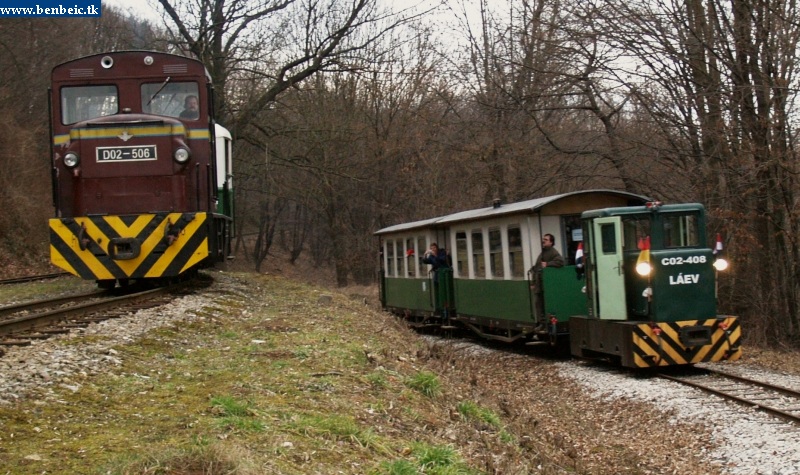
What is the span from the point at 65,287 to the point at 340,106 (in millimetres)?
20574

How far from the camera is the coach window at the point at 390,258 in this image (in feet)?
80.0

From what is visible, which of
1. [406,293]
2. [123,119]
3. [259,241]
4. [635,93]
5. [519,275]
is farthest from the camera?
[259,241]

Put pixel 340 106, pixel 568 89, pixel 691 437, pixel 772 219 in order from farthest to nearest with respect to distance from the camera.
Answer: pixel 340 106 → pixel 568 89 → pixel 772 219 → pixel 691 437

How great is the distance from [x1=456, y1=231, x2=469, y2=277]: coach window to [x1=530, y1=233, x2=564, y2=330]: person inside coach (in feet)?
11.9

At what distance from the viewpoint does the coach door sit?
41.2 ft

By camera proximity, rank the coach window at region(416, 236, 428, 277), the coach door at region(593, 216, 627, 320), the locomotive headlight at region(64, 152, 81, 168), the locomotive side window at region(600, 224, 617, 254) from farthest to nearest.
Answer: the coach window at region(416, 236, 428, 277)
the locomotive headlight at region(64, 152, 81, 168)
the locomotive side window at region(600, 224, 617, 254)
the coach door at region(593, 216, 627, 320)

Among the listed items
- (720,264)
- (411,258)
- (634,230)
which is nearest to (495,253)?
(634,230)

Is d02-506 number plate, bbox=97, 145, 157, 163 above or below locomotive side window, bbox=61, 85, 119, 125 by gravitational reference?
below

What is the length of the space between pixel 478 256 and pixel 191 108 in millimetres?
6222

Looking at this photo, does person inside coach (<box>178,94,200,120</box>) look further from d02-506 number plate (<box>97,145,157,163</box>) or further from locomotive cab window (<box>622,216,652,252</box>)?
locomotive cab window (<box>622,216,652,252</box>)

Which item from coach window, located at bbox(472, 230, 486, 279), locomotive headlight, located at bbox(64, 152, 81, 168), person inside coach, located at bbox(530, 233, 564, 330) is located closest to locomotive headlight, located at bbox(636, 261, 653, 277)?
person inside coach, located at bbox(530, 233, 564, 330)

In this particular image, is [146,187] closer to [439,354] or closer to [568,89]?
[439,354]

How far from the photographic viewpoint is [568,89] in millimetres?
20812

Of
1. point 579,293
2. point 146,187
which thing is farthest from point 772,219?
point 146,187
